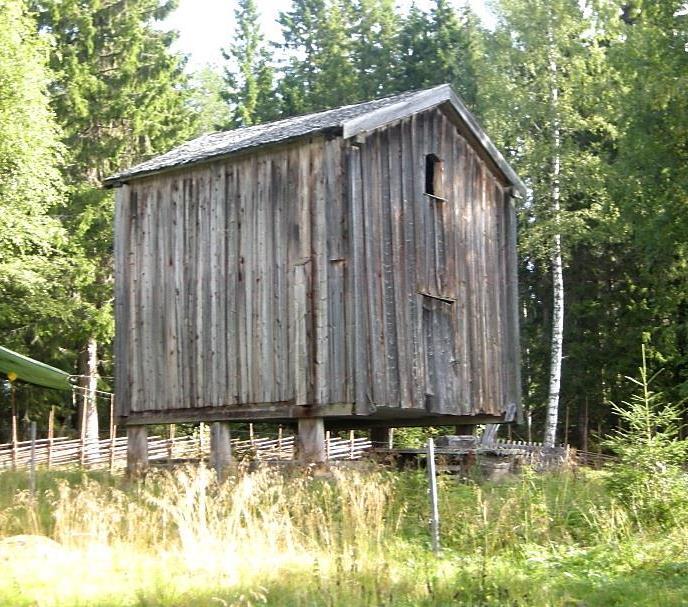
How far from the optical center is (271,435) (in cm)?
4012

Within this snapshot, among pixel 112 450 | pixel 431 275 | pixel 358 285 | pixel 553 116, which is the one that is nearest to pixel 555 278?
pixel 553 116

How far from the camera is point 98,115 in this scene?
35.2 metres

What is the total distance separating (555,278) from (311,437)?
1681 centimetres

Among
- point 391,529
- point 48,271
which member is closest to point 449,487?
point 391,529

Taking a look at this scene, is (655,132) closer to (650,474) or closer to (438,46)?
(650,474)

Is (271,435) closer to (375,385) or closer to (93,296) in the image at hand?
(93,296)

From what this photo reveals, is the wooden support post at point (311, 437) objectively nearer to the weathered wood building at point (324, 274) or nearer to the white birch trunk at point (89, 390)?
the weathered wood building at point (324, 274)

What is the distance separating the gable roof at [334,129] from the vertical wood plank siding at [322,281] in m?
0.25

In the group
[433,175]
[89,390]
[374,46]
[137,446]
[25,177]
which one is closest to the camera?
[433,175]

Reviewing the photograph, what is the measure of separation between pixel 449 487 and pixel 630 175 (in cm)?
1619

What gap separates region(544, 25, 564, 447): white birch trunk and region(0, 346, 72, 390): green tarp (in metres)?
20.1

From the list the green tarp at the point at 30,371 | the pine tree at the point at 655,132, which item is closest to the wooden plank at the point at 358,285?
the green tarp at the point at 30,371

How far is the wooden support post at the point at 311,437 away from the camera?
17.6 m

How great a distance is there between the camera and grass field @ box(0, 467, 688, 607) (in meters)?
9.34
